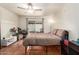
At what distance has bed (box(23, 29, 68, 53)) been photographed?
2.55 metres

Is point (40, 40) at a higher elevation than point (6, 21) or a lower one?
lower

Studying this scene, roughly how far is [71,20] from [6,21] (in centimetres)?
126

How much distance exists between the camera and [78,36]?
2473mm

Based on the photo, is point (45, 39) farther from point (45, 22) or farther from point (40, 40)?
point (45, 22)

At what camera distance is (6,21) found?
2561 mm

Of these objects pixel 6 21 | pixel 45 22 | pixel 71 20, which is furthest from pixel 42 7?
pixel 6 21

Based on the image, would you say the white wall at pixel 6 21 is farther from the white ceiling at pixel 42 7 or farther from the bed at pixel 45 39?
the bed at pixel 45 39

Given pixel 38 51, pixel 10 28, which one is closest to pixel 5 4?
pixel 10 28

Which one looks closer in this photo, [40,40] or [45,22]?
[40,40]

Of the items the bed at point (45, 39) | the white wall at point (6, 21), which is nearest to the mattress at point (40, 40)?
the bed at point (45, 39)

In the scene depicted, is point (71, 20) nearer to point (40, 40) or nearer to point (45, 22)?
point (45, 22)

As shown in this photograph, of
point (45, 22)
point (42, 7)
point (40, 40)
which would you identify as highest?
point (42, 7)

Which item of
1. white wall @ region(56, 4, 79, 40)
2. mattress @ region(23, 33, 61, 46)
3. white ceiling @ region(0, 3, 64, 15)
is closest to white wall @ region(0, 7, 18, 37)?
white ceiling @ region(0, 3, 64, 15)

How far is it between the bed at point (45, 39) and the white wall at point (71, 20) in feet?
0.38
